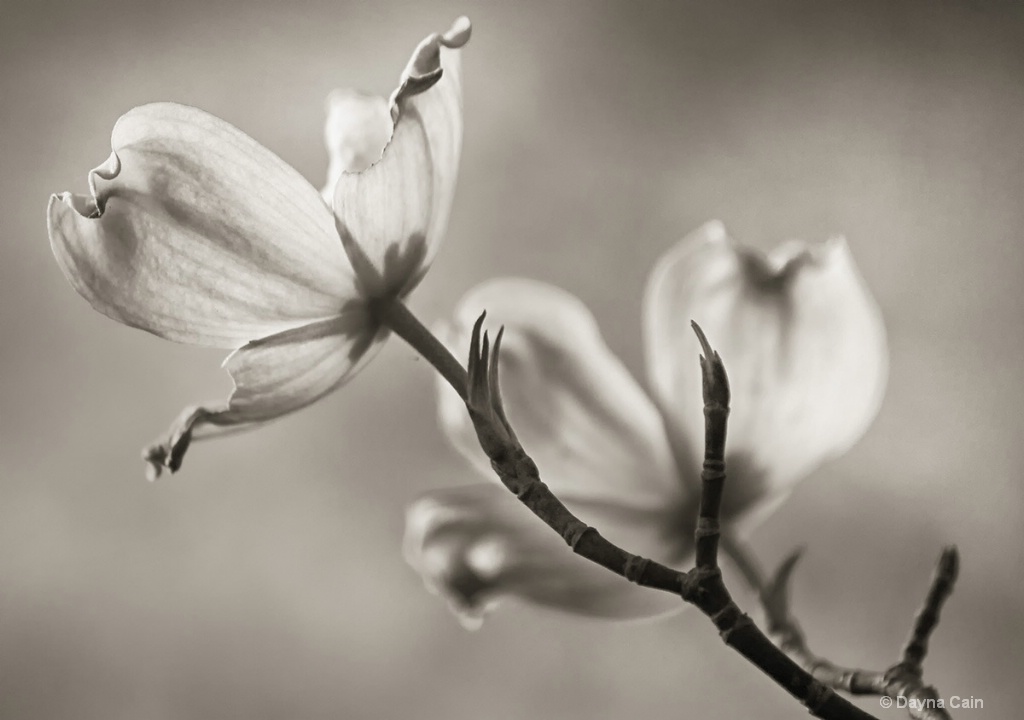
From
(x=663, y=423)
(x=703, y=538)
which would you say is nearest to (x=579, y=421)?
(x=663, y=423)

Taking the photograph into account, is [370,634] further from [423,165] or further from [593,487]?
[423,165]

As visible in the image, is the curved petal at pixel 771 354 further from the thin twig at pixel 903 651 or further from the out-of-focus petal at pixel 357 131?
the out-of-focus petal at pixel 357 131

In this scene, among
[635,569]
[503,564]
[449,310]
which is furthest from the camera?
[449,310]

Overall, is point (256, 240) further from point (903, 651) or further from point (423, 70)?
point (903, 651)

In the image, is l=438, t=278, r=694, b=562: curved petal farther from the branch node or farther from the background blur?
the background blur

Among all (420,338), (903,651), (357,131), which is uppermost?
(357,131)

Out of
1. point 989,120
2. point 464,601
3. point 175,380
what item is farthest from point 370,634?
point 989,120
